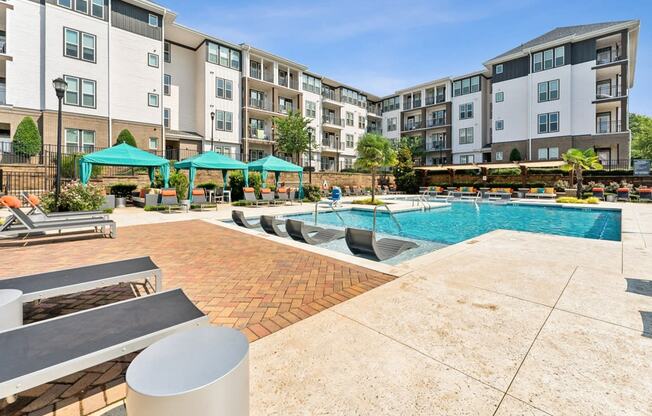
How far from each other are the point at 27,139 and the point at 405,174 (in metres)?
30.6

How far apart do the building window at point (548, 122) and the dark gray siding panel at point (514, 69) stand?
5144 millimetres

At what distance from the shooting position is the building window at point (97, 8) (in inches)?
870

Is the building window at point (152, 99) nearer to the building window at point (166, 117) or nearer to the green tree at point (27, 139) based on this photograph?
the building window at point (166, 117)

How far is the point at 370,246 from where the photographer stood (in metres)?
6.14

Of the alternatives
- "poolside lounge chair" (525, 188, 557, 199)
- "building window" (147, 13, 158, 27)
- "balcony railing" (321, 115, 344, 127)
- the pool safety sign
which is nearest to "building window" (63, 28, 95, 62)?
"building window" (147, 13, 158, 27)

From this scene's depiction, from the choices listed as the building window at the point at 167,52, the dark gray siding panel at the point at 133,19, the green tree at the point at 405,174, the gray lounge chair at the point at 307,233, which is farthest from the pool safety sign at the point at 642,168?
the building window at the point at 167,52

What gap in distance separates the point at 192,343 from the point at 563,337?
3225 mm

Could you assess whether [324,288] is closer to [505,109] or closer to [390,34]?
[390,34]

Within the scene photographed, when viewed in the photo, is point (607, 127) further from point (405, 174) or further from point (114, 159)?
point (114, 159)

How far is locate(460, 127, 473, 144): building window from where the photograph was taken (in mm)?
38794

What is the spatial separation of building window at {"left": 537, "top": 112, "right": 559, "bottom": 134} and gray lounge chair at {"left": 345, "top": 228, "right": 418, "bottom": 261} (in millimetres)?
32790

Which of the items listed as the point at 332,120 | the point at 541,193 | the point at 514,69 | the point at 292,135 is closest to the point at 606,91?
the point at 514,69

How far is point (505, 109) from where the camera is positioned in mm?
34188

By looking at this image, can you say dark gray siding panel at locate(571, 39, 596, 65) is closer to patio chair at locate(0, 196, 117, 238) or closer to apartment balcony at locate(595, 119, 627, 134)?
apartment balcony at locate(595, 119, 627, 134)
